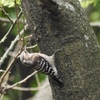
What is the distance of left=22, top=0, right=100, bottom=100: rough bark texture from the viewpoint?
2727 millimetres

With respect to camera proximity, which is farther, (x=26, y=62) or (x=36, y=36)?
(x=26, y=62)

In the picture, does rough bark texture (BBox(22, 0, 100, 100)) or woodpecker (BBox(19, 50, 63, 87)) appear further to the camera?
woodpecker (BBox(19, 50, 63, 87))

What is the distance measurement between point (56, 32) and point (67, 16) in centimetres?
13

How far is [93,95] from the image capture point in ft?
9.04

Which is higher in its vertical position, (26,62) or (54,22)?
(54,22)

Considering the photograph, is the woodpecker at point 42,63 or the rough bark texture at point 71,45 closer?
the rough bark texture at point 71,45

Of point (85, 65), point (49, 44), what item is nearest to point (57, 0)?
point (49, 44)

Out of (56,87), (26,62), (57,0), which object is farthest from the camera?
(26,62)

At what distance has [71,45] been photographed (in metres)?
2.75

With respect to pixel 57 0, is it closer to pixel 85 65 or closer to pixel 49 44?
pixel 49 44

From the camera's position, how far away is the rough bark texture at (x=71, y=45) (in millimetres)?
2727

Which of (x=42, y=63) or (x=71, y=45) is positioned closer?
(x=71, y=45)

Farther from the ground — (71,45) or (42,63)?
(71,45)

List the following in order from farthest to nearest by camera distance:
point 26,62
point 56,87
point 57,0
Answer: point 26,62 < point 56,87 < point 57,0
